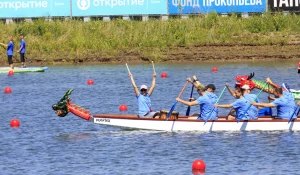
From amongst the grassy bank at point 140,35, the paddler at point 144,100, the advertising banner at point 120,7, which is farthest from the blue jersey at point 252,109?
the advertising banner at point 120,7

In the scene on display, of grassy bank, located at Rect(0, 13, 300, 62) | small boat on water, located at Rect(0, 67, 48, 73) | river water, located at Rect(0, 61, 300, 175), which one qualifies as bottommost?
river water, located at Rect(0, 61, 300, 175)

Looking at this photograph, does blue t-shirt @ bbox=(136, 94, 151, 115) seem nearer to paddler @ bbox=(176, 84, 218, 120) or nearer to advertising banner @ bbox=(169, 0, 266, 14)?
paddler @ bbox=(176, 84, 218, 120)

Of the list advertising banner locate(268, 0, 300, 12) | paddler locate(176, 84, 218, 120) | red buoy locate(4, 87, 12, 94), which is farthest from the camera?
advertising banner locate(268, 0, 300, 12)

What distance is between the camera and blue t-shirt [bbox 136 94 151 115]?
28141 mm

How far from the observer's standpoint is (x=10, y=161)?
25.3 meters

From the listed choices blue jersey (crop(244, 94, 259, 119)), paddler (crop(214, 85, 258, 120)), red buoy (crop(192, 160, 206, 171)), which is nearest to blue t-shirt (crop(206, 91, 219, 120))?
paddler (crop(214, 85, 258, 120))

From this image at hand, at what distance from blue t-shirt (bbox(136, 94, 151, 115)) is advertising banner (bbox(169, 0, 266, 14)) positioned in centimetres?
2599

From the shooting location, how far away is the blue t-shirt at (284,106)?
90.4 feet

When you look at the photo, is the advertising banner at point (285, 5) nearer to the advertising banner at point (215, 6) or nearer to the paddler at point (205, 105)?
the advertising banner at point (215, 6)

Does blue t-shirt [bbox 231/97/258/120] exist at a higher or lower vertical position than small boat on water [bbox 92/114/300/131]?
higher

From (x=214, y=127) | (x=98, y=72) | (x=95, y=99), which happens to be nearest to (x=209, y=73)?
(x=98, y=72)

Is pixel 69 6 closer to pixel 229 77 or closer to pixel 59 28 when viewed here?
pixel 59 28

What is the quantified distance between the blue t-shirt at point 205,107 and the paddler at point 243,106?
0.35 meters

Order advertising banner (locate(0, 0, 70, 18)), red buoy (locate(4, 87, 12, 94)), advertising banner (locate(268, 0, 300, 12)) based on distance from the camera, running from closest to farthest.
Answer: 1. red buoy (locate(4, 87, 12, 94))
2. advertising banner (locate(268, 0, 300, 12))
3. advertising banner (locate(0, 0, 70, 18))
